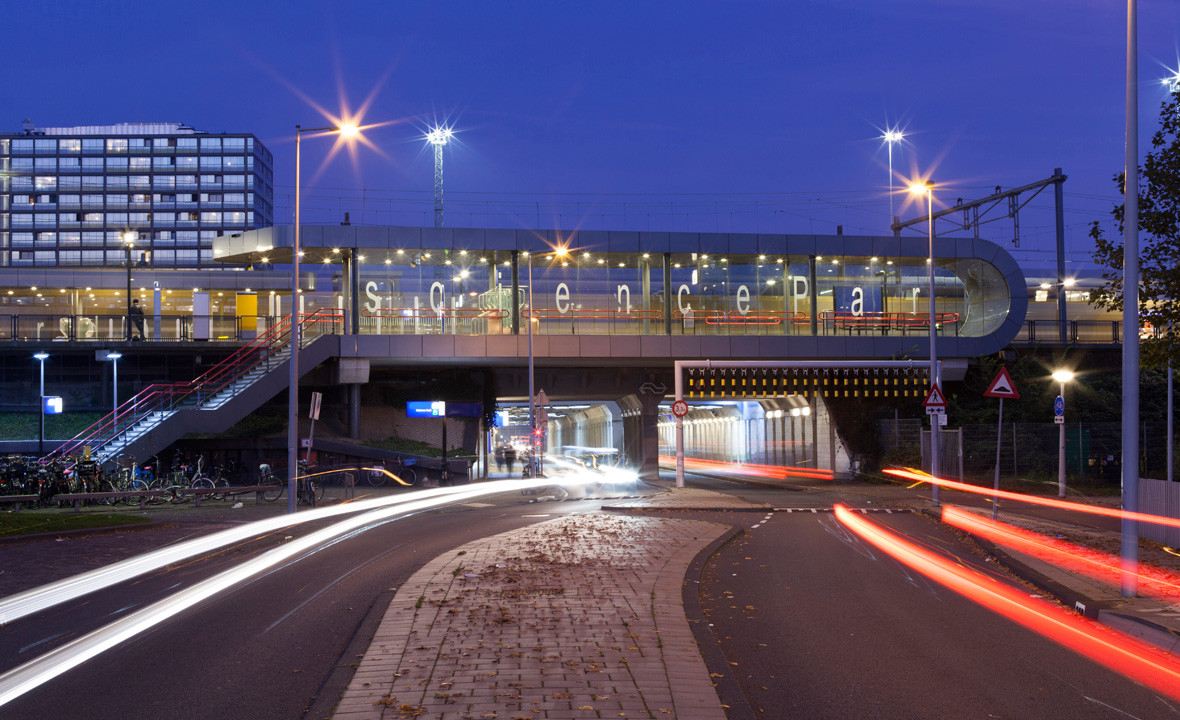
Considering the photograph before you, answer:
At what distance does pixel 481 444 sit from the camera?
45156 millimetres

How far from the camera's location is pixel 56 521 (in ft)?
65.6

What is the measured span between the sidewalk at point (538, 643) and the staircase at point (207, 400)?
19.9m

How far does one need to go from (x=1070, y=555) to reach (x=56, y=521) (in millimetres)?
18688

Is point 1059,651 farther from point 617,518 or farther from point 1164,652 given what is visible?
point 617,518

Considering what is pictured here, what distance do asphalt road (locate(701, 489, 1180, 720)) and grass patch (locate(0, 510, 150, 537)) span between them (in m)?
13.0

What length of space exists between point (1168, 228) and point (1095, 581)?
22.5ft

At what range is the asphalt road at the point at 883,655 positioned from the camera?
23.1ft

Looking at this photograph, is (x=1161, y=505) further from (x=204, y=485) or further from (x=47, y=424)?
(x=47, y=424)

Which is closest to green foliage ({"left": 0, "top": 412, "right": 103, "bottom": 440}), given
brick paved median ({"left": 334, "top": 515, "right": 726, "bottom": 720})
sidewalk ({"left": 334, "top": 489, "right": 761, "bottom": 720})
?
sidewalk ({"left": 334, "top": 489, "right": 761, "bottom": 720})

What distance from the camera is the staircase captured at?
99.5 ft

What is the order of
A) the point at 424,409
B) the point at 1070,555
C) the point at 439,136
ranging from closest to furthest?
the point at 1070,555 → the point at 424,409 → the point at 439,136

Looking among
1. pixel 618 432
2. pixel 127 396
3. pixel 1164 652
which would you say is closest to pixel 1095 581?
pixel 1164 652

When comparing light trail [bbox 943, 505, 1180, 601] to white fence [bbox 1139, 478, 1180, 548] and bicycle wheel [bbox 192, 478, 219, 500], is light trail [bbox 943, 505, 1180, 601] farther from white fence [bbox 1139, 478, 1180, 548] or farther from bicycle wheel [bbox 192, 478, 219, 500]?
bicycle wheel [bbox 192, 478, 219, 500]

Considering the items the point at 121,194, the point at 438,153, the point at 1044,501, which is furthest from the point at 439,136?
the point at 1044,501
